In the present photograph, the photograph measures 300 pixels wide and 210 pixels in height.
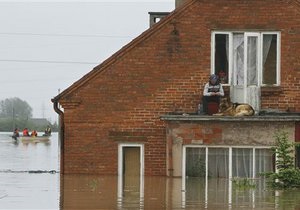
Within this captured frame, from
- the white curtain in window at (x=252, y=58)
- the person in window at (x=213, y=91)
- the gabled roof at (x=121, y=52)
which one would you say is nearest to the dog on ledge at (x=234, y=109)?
the person in window at (x=213, y=91)

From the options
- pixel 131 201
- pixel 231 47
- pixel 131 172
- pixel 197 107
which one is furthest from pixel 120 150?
pixel 131 201

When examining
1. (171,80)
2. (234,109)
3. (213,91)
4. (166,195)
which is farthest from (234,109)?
(166,195)

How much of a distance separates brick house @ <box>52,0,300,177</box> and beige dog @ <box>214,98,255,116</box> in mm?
522

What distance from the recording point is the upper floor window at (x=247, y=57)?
33.2 m

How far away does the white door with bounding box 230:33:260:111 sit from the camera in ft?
109

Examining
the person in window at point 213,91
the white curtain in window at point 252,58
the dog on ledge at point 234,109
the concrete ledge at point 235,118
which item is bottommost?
the concrete ledge at point 235,118

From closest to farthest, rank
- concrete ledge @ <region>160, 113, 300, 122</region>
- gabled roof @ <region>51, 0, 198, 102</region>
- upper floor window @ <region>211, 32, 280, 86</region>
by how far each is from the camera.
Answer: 1. concrete ledge @ <region>160, 113, 300, 122</region>
2. upper floor window @ <region>211, 32, 280, 86</region>
3. gabled roof @ <region>51, 0, 198, 102</region>

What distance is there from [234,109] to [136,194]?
8.90 m

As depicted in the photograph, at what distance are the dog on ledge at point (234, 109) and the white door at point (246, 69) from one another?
0.44 m

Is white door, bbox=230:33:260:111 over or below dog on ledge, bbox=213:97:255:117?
over

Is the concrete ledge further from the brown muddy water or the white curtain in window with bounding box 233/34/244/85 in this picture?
the brown muddy water

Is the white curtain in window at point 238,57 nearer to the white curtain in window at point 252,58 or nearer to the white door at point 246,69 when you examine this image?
the white door at point 246,69

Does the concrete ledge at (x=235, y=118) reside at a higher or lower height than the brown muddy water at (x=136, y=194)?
higher

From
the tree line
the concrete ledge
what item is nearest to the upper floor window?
the concrete ledge
